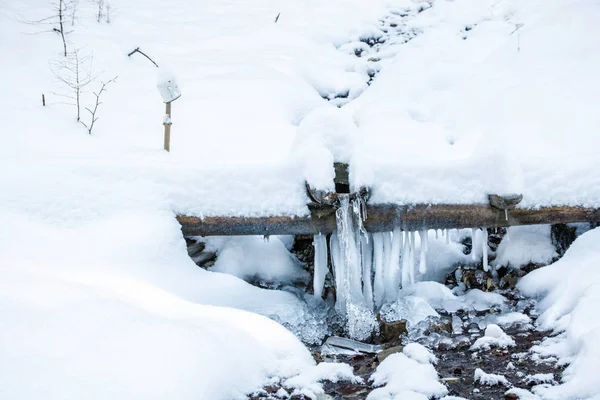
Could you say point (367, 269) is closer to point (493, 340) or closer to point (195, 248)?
point (493, 340)

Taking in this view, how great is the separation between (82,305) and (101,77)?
678cm

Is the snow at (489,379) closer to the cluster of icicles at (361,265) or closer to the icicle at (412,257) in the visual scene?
the cluster of icicles at (361,265)

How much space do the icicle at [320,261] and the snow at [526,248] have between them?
1.94 meters

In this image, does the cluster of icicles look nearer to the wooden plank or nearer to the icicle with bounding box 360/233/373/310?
the icicle with bounding box 360/233/373/310

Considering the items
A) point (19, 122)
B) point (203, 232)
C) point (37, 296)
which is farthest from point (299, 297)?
point (19, 122)

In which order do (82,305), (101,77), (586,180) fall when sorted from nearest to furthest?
(82,305) < (586,180) < (101,77)

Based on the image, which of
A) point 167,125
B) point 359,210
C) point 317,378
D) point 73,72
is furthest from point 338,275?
point 73,72

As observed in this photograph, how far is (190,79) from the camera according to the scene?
9.11 m

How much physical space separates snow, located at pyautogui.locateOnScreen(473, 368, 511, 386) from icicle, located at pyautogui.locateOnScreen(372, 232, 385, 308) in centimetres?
173

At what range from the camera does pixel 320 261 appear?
15.1ft

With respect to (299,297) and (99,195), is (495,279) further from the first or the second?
(99,195)

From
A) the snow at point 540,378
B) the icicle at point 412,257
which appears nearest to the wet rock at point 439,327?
the icicle at point 412,257

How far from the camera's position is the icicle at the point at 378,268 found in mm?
4598

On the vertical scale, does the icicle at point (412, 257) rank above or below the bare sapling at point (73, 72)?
below
